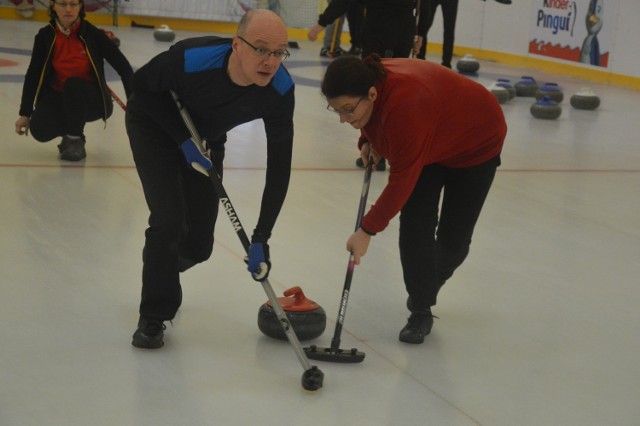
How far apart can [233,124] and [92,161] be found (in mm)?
2757

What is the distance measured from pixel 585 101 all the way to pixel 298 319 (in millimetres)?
6769

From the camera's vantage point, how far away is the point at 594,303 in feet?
13.0

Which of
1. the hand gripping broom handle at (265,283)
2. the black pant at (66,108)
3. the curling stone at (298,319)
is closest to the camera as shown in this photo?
the hand gripping broom handle at (265,283)

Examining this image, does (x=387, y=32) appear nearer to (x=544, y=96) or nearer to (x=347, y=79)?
(x=347, y=79)

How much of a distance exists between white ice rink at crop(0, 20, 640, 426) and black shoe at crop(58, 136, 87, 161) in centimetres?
7

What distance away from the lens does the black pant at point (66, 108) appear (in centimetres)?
552

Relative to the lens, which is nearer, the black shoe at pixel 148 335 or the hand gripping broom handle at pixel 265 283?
the hand gripping broom handle at pixel 265 283

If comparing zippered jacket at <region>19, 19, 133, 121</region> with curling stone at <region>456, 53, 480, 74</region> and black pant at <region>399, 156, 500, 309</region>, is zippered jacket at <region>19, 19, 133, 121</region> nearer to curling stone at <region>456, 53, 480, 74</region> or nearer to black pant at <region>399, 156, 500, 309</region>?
black pant at <region>399, 156, 500, 309</region>

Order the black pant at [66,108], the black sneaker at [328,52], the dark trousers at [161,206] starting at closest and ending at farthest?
the dark trousers at [161,206] → the black pant at [66,108] → the black sneaker at [328,52]

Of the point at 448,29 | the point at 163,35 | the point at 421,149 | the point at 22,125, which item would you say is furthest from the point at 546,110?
the point at 421,149

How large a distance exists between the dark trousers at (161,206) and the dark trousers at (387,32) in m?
2.97

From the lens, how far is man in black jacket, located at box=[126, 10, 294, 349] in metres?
2.88

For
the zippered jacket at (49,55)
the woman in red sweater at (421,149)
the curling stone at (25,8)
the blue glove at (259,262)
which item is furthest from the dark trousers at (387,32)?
the curling stone at (25,8)

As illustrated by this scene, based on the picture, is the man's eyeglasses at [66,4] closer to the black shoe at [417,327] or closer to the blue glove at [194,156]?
the blue glove at [194,156]
